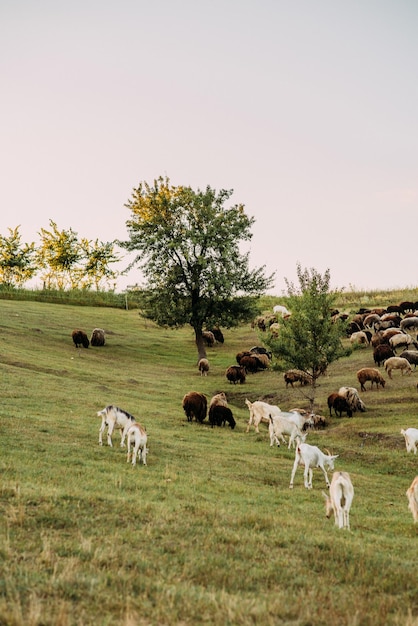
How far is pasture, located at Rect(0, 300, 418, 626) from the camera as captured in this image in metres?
6.31

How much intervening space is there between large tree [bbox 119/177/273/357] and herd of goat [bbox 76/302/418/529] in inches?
167

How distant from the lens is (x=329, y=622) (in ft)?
20.2

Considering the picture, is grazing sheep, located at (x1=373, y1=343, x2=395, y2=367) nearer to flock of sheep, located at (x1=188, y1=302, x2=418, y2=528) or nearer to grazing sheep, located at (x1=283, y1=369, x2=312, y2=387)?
flock of sheep, located at (x1=188, y1=302, x2=418, y2=528)

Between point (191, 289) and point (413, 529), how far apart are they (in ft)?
115

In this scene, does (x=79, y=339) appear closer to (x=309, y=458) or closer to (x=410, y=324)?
(x=410, y=324)

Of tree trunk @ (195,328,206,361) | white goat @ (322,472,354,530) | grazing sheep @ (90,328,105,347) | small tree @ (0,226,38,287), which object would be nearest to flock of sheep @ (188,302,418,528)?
white goat @ (322,472,354,530)

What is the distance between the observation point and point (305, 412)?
81.3ft

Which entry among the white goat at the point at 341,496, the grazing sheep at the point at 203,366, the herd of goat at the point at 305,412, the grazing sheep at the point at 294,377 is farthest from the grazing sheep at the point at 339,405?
the white goat at the point at 341,496

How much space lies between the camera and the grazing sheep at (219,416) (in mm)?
24172

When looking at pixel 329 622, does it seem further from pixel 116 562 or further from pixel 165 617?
pixel 116 562

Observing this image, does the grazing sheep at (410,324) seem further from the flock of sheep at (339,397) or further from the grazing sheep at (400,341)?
the grazing sheep at (400,341)

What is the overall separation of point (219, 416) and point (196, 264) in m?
22.7

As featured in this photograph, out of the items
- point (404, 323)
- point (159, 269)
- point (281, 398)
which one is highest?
point (159, 269)

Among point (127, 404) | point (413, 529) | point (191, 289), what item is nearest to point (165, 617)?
point (413, 529)
